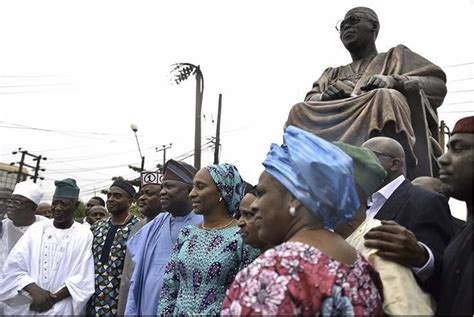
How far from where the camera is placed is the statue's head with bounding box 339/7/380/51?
227 inches

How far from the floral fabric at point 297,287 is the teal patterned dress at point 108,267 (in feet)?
10.8

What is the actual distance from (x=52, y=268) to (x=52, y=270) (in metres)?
0.02

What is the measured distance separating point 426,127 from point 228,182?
2440mm

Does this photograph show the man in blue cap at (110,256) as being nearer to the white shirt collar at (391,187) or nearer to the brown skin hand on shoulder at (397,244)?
the white shirt collar at (391,187)

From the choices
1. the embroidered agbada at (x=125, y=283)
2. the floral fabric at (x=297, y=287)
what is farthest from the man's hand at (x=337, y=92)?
the floral fabric at (x=297, y=287)

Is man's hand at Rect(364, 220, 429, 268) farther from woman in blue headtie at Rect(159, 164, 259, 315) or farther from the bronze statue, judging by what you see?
the bronze statue

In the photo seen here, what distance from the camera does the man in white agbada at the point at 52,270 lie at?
470 cm

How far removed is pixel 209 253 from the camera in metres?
3.24

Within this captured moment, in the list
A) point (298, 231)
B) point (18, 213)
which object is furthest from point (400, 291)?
point (18, 213)

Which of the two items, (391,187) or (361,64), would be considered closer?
(391,187)

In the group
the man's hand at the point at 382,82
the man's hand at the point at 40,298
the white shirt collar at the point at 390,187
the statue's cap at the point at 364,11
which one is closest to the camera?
the white shirt collar at the point at 390,187

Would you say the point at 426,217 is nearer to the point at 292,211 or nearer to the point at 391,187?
the point at 391,187

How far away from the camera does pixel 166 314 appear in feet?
11.4

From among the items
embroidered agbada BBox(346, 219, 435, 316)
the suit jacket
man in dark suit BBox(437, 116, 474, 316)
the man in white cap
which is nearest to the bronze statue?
the suit jacket
